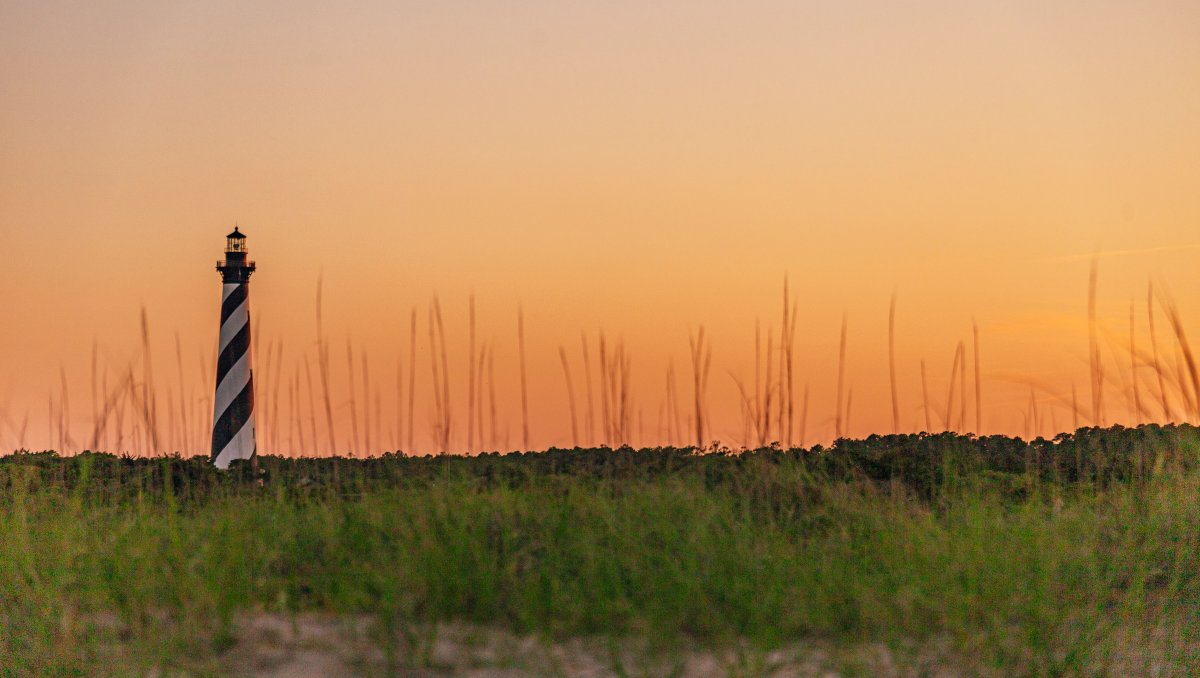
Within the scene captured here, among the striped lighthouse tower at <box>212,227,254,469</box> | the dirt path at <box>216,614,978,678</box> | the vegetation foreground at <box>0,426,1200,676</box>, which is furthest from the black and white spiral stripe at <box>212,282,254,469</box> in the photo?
the dirt path at <box>216,614,978,678</box>

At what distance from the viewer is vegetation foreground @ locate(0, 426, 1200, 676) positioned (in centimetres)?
445

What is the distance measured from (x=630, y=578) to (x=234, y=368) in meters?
12.4

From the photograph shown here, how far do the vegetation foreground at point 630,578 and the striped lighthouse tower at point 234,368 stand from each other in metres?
8.84

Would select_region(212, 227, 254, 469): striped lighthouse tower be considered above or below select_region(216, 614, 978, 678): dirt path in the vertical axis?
above

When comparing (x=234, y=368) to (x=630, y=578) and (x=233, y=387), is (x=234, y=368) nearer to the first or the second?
(x=233, y=387)

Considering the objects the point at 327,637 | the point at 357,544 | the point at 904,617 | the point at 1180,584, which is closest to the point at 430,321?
the point at 357,544

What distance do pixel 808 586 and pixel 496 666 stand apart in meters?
1.47

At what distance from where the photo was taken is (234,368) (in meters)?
15.9

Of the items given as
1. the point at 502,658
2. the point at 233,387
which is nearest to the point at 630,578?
the point at 502,658

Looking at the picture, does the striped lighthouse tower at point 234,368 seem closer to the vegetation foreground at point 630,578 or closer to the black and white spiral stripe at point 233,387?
the black and white spiral stripe at point 233,387

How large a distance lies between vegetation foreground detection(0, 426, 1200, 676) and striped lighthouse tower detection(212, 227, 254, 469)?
29.0 ft

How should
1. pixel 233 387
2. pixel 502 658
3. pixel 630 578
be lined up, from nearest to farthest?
pixel 502 658 < pixel 630 578 < pixel 233 387

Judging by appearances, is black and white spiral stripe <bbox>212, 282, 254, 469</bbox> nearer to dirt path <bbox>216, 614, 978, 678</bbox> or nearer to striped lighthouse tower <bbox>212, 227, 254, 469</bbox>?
striped lighthouse tower <bbox>212, 227, 254, 469</bbox>

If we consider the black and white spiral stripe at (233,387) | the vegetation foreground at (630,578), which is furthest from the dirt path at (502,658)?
the black and white spiral stripe at (233,387)
